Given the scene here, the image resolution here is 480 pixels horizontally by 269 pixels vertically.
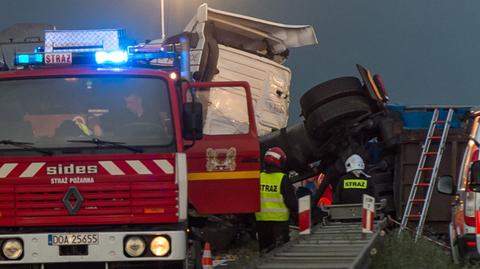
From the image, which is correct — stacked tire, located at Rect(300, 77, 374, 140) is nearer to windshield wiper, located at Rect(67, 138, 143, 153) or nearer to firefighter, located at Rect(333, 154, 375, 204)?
firefighter, located at Rect(333, 154, 375, 204)

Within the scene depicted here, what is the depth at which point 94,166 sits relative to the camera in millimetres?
6824

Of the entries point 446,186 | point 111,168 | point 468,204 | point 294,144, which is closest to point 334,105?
point 294,144

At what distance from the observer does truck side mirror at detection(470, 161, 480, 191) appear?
24.8 ft

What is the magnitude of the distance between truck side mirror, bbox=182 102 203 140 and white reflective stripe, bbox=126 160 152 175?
1.72 ft

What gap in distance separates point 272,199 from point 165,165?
2991 millimetres

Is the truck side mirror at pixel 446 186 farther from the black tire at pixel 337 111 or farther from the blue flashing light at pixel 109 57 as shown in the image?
the black tire at pixel 337 111

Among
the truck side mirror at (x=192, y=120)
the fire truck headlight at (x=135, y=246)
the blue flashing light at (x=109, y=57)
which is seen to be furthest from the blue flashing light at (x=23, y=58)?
the fire truck headlight at (x=135, y=246)

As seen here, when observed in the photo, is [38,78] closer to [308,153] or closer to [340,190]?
[340,190]

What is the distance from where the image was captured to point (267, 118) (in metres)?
14.7

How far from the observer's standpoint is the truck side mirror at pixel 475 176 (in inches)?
298

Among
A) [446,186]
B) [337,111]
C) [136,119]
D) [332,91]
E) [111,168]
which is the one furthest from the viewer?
[332,91]

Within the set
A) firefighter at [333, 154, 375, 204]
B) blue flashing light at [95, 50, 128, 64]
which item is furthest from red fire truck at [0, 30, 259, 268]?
firefighter at [333, 154, 375, 204]

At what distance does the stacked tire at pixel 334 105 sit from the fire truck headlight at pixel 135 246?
684 centimetres

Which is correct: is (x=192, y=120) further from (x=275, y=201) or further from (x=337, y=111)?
(x=337, y=111)
